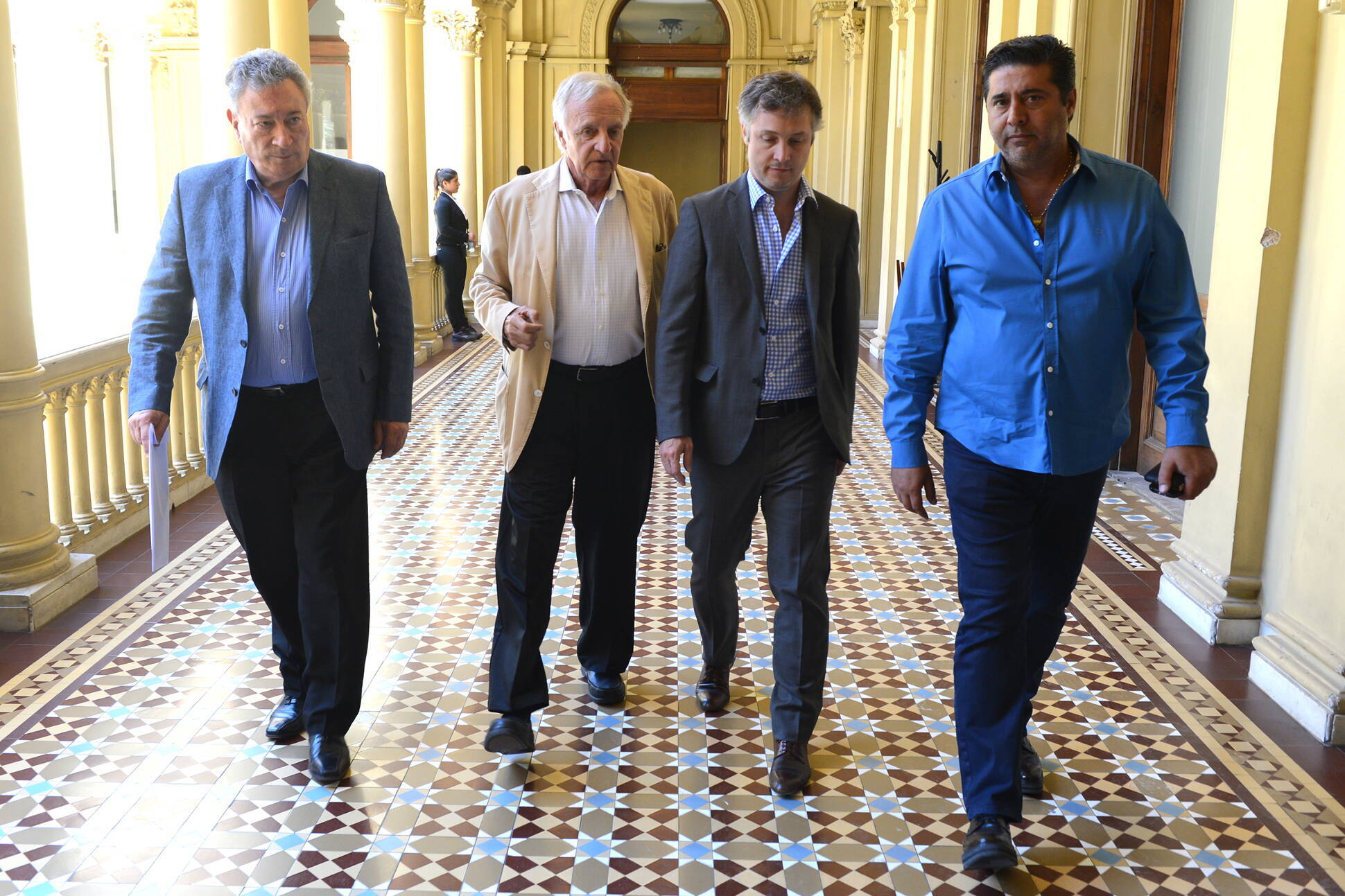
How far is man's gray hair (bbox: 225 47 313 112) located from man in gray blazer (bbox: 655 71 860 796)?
1.03 m

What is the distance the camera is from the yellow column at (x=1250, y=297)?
13.4ft

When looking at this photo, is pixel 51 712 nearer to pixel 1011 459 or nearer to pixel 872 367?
pixel 1011 459

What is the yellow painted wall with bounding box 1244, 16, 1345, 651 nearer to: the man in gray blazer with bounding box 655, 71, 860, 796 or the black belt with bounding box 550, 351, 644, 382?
the man in gray blazer with bounding box 655, 71, 860, 796

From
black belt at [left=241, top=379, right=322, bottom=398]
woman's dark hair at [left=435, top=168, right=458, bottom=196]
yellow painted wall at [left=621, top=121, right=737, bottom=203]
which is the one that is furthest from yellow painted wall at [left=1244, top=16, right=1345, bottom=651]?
yellow painted wall at [left=621, top=121, right=737, bottom=203]

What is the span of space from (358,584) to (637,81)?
21127 millimetres

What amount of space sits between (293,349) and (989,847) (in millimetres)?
2067

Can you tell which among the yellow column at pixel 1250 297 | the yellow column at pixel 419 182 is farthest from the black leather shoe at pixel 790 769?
the yellow column at pixel 419 182

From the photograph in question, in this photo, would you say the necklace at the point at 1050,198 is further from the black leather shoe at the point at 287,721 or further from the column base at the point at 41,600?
the column base at the point at 41,600

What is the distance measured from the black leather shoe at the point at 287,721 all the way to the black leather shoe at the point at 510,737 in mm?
554

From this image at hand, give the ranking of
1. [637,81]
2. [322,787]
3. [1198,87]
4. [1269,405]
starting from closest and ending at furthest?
[322,787] → [1269,405] → [1198,87] → [637,81]

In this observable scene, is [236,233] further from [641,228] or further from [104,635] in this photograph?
[104,635]

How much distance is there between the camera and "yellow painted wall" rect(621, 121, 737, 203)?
2653cm

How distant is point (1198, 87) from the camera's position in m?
6.43

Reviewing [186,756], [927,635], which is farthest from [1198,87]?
[186,756]
